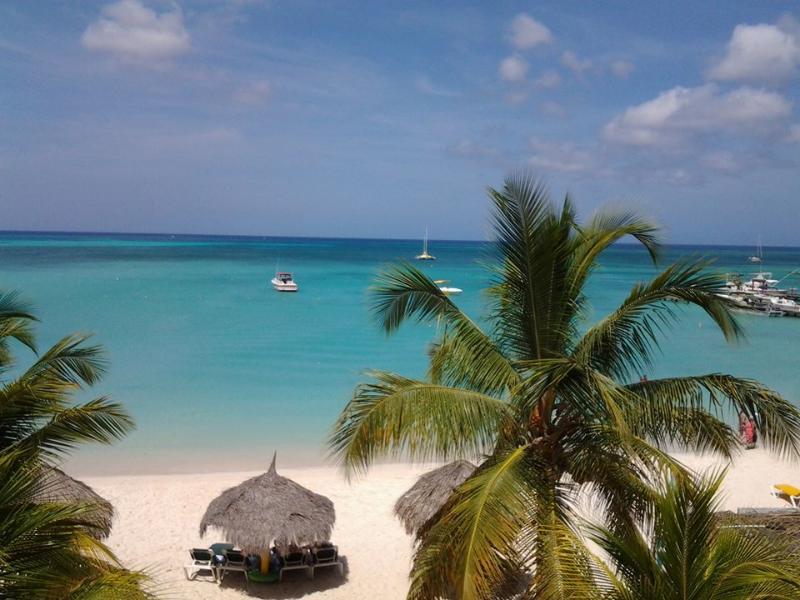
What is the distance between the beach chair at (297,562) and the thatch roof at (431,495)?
52.6 inches

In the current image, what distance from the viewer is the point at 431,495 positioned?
8.91m

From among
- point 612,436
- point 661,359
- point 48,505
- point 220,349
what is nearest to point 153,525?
point 48,505

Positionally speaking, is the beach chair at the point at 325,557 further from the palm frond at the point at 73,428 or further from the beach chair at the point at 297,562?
the palm frond at the point at 73,428

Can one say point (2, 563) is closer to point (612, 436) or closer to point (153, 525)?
point (612, 436)

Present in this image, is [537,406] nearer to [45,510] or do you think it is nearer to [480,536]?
[480,536]

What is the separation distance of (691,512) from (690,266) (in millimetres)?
2302

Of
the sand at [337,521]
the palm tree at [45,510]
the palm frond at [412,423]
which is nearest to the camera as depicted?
the palm tree at [45,510]

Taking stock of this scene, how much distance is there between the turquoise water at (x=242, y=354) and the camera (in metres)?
15.5

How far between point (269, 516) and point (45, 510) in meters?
5.07

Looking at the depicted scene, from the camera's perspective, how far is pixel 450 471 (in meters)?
9.02

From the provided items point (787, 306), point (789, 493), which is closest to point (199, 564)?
point (789, 493)

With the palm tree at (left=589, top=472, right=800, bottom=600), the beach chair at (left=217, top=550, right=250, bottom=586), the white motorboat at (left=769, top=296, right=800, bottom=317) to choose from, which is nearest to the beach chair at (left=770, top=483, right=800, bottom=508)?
the beach chair at (left=217, top=550, right=250, bottom=586)

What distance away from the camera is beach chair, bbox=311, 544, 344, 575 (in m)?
9.20

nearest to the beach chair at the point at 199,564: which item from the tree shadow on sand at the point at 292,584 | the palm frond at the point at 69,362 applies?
the tree shadow on sand at the point at 292,584
